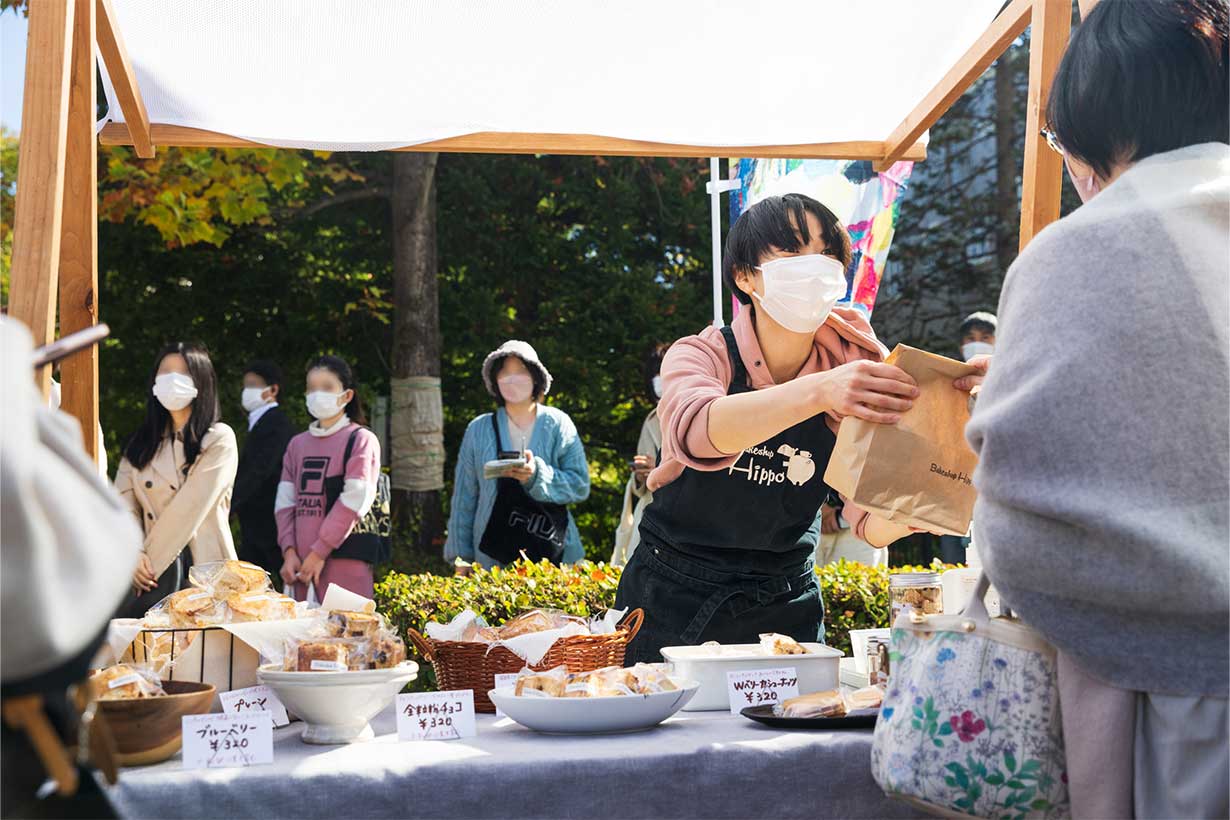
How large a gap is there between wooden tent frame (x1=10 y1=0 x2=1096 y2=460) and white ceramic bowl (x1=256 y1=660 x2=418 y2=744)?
62 cm

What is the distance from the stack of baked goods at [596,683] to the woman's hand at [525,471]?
3.33m

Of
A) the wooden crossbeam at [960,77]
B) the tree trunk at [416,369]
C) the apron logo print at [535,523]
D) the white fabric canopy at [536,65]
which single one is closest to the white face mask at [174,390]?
the apron logo print at [535,523]

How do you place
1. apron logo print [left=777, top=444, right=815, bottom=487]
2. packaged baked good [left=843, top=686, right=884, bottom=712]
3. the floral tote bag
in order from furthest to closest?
apron logo print [left=777, top=444, right=815, bottom=487]
packaged baked good [left=843, top=686, right=884, bottom=712]
the floral tote bag

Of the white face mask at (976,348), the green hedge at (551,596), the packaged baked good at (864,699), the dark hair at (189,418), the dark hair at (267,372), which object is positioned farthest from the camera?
the dark hair at (267,372)

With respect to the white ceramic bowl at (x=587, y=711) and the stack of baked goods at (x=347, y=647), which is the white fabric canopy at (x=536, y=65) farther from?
the white ceramic bowl at (x=587, y=711)

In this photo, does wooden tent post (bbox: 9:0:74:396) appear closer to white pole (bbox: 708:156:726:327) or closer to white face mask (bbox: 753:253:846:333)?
white face mask (bbox: 753:253:846:333)

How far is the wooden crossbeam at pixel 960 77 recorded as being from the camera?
2551mm

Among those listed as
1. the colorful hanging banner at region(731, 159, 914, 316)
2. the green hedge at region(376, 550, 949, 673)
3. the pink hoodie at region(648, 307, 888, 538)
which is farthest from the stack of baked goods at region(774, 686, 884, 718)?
the green hedge at region(376, 550, 949, 673)

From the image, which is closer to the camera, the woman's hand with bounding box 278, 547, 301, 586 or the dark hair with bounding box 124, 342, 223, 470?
the dark hair with bounding box 124, 342, 223, 470

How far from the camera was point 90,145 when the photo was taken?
7.46 ft

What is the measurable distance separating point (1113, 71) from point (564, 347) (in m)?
9.02

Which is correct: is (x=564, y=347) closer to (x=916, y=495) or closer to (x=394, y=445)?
(x=394, y=445)

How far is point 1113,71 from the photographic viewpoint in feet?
4.74

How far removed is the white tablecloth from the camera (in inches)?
58.5
